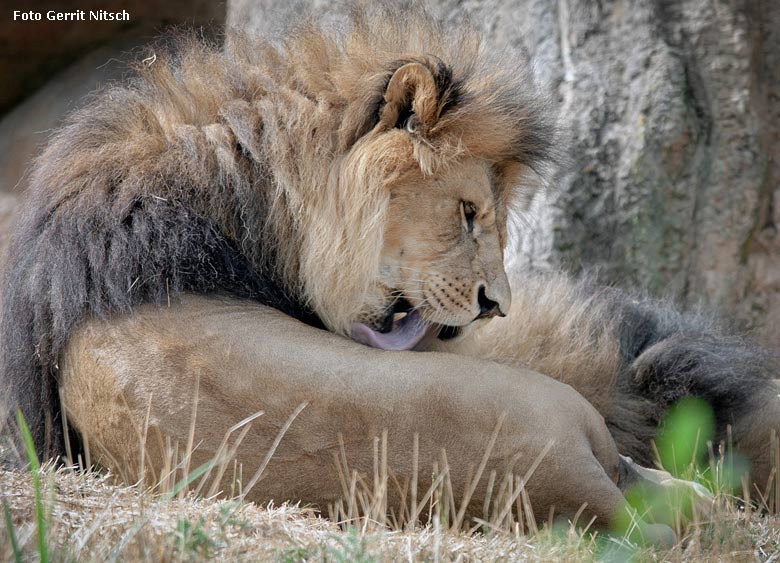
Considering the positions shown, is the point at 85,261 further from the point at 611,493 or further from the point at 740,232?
the point at 740,232

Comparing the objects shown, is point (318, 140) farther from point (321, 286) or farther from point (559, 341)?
point (559, 341)

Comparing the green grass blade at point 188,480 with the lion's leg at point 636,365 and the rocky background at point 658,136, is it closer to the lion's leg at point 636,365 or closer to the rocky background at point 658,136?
the lion's leg at point 636,365

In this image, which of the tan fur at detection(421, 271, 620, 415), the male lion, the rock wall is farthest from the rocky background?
the male lion

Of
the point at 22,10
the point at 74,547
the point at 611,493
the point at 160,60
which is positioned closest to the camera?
the point at 74,547

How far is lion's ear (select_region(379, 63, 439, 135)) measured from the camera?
364cm

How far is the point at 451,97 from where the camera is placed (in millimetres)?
3736

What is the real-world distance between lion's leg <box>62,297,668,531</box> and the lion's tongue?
418mm

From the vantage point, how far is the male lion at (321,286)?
3219 mm

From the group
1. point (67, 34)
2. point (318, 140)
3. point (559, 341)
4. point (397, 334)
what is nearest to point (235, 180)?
point (318, 140)

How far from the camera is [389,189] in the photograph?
3.66 m

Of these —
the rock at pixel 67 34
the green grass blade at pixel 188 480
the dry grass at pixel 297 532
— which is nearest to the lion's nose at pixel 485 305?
the dry grass at pixel 297 532

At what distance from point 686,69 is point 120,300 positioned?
3.46 m

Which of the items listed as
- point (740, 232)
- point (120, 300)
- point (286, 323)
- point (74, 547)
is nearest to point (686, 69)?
point (740, 232)

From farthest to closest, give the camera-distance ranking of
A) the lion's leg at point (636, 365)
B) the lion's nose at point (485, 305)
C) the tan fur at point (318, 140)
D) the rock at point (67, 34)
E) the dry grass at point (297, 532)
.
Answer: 1. the rock at point (67, 34)
2. the lion's leg at point (636, 365)
3. the lion's nose at point (485, 305)
4. the tan fur at point (318, 140)
5. the dry grass at point (297, 532)
